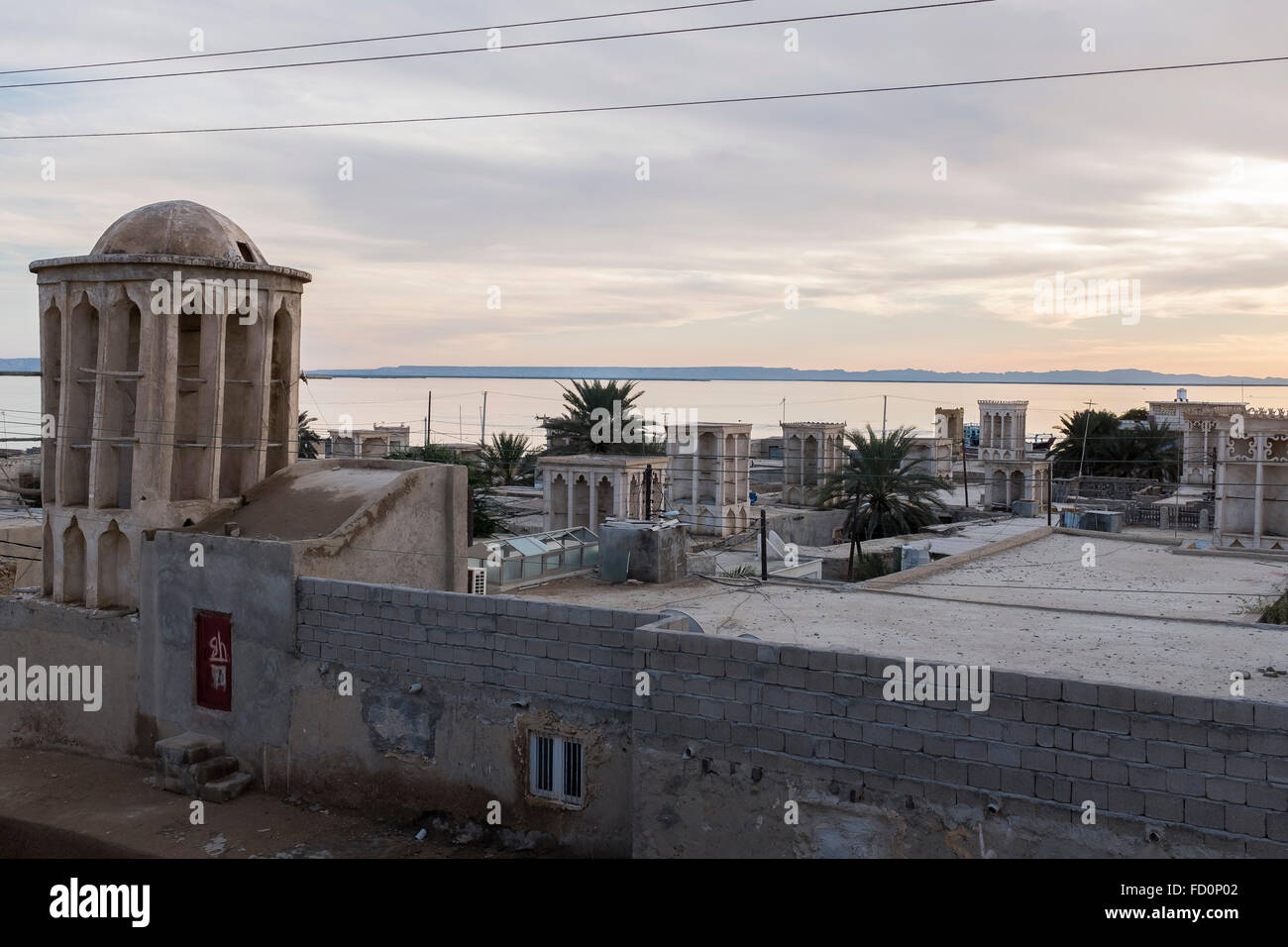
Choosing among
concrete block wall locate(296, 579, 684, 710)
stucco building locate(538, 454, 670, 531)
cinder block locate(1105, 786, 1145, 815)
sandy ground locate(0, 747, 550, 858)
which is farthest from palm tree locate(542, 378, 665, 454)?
cinder block locate(1105, 786, 1145, 815)

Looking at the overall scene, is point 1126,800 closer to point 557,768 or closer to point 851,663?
point 851,663

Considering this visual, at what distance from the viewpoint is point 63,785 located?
1261 centimetres

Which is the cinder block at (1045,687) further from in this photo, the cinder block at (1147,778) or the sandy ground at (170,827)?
the sandy ground at (170,827)

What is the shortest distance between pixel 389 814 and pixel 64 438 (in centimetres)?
673

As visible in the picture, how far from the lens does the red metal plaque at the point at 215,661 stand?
12.2m

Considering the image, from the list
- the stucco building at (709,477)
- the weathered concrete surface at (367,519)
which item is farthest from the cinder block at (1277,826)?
the stucco building at (709,477)

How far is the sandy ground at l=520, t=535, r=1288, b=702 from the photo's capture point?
40.7ft

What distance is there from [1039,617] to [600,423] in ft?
91.5

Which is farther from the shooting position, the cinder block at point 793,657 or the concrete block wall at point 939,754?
the cinder block at point 793,657

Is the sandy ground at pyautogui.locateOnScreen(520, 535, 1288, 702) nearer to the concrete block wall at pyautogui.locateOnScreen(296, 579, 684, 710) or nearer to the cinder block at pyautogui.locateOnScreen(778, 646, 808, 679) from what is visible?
the cinder block at pyautogui.locateOnScreen(778, 646, 808, 679)

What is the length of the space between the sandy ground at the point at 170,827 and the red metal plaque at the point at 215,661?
108 centimetres

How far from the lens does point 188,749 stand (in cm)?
1194

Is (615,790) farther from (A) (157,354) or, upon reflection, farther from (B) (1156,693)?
(A) (157,354)
